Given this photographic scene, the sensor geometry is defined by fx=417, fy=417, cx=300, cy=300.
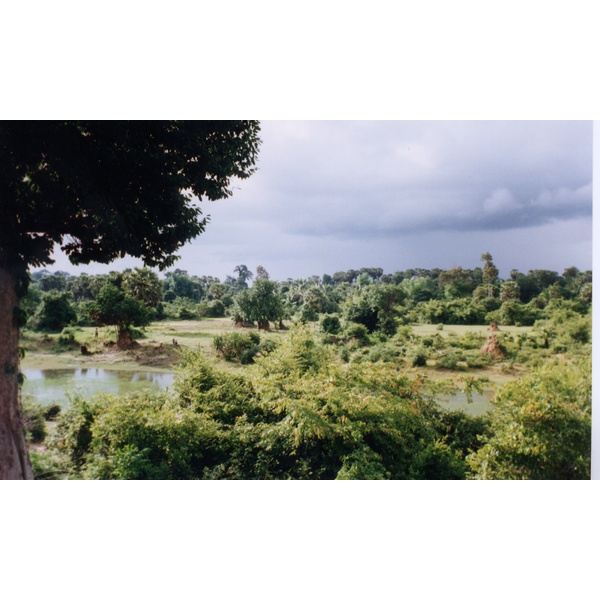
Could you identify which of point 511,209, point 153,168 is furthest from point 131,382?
point 511,209

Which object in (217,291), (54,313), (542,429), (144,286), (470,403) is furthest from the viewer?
(217,291)

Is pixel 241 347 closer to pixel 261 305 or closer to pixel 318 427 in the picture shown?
pixel 261 305

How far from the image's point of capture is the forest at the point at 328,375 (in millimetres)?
3912

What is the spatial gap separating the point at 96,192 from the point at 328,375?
2.80 m

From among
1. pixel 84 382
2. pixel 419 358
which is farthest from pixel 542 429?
pixel 84 382

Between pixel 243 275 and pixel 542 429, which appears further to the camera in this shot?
pixel 243 275

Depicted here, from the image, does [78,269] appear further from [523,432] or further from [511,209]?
[523,432]

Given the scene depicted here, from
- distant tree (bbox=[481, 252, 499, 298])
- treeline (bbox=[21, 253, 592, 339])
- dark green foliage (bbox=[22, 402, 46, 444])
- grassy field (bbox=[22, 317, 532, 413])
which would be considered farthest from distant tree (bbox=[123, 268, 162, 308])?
distant tree (bbox=[481, 252, 499, 298])

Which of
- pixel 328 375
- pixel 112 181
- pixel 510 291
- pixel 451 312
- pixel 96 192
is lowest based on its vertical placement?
pixel 328 375

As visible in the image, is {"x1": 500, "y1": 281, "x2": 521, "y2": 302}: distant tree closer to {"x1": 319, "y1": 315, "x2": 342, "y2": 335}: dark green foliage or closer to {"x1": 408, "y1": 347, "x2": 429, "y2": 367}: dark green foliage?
{"x1": 408, "y1": 347, "x2": 429, "y2": 367}: dark green foliage

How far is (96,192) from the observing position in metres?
3.87

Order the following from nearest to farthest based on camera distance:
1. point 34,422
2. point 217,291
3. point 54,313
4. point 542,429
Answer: point 542,429, point 34,422, point 54,313, point 217,291

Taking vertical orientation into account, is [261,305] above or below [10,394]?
above
